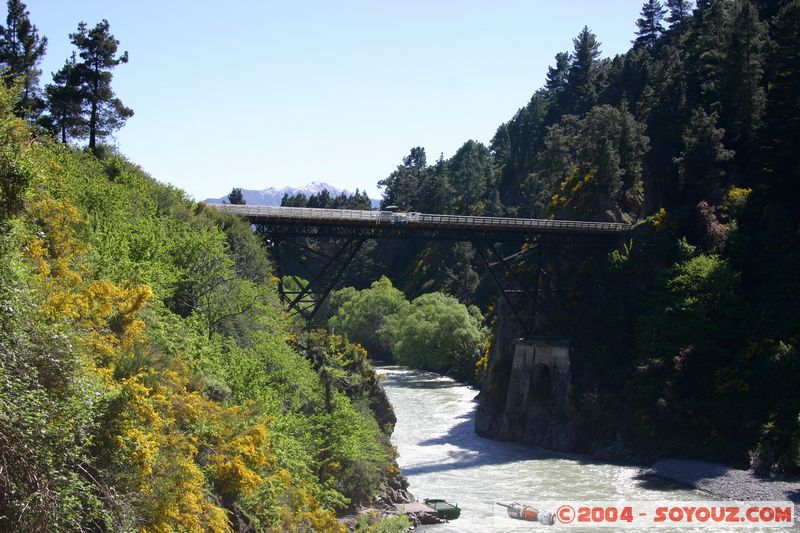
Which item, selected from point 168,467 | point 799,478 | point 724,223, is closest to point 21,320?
point 168,467

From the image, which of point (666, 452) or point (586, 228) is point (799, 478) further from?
point (586, 228)

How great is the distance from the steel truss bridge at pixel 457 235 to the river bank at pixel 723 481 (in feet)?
56.2

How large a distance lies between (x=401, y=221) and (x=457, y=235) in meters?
9.61

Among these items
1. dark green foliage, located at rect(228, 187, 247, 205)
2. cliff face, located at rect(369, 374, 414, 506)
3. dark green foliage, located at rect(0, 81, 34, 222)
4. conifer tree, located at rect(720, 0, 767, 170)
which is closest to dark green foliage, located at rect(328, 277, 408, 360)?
dark green foliage, located at rect(228, 187, 247, 205)

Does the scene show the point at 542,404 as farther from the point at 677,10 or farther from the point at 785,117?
the point at 677,10

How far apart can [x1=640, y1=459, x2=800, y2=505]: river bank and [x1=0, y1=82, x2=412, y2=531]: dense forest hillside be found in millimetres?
16558

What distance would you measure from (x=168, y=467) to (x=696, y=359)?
41873 millimetres

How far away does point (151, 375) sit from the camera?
23.3 metres

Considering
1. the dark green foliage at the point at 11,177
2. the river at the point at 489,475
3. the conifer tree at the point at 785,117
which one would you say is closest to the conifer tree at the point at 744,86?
the conifer tree at the point at 785,117

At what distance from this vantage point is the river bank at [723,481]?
4399 centimetres

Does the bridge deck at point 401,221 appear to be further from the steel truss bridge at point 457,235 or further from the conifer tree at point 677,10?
the conifer tree at point 677,10

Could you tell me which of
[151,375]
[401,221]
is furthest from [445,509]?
[151,375]

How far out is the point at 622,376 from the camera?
198ft

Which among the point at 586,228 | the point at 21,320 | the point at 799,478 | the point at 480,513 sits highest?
the point at 586,228
